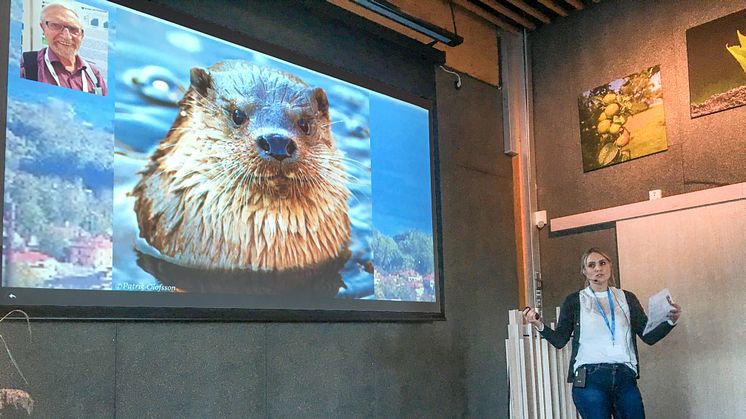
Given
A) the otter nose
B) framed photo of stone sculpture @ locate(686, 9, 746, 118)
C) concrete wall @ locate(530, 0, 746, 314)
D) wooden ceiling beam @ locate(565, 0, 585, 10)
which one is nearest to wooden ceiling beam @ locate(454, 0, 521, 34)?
concrete wall @ locate(530, 0, 746, 314)

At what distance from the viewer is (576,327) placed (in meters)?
3.73

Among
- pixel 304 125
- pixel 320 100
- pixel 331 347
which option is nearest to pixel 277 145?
pixel 304 125

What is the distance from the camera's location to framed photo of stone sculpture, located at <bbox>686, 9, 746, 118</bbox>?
4551 mm

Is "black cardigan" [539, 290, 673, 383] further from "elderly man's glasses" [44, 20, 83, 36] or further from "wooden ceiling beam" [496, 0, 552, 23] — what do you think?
"elderly man's glasses" [44, 20, 83, 36]

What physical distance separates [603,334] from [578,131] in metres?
2.23

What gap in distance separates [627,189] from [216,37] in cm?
302

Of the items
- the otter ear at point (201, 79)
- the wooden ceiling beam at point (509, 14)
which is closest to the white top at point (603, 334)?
the otter ear at point (201, 79)

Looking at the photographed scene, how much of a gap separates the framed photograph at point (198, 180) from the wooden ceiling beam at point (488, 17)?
108cm

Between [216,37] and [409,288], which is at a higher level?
[216,37]

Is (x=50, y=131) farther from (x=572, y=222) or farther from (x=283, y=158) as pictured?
(x=572, y=222)

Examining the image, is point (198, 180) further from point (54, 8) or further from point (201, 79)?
point (54, 8)

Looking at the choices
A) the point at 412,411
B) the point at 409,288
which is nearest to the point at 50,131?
the point at 409,288

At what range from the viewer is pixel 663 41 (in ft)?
16.4

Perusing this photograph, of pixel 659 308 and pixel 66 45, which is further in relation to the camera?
pixel 659 308
